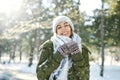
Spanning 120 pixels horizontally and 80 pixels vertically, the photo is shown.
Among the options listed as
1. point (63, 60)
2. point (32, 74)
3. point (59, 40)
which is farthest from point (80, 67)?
point (32, 74)

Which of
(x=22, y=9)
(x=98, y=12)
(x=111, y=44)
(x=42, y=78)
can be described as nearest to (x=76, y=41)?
(x=42, y=78)

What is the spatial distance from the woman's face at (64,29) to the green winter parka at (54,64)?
0.65 ft

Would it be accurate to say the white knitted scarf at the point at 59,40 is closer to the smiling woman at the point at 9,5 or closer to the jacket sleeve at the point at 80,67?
the jacket sleeve at the point at 80,67

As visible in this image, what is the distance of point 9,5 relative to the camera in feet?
188

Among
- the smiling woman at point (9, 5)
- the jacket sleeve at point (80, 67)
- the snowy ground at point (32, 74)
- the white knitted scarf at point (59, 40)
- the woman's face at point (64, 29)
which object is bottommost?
the snowy ground at point (32, 74)

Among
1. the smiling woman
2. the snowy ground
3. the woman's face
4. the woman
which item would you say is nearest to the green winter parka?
the woman

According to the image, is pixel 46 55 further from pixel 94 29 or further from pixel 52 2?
pixel 52 2

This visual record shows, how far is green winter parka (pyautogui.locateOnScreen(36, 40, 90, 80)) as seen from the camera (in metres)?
4.14

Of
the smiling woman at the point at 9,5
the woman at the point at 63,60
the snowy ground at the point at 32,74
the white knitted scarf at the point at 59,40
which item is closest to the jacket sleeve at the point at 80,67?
the woman at the point at 63,60

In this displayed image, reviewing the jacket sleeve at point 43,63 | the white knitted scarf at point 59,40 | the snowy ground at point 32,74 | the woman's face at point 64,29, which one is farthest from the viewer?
the snowy ground at point 32,74

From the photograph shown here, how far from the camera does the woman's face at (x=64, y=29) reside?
433cm

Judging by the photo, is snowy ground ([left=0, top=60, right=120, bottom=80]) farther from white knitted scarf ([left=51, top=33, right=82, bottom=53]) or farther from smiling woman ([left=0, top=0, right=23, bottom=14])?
white knitted scarf ([left=51, top=33, right=82, bottom=53])

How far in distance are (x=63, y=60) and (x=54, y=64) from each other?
117 mm

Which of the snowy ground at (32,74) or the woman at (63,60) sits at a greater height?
the woman at (63,60)
